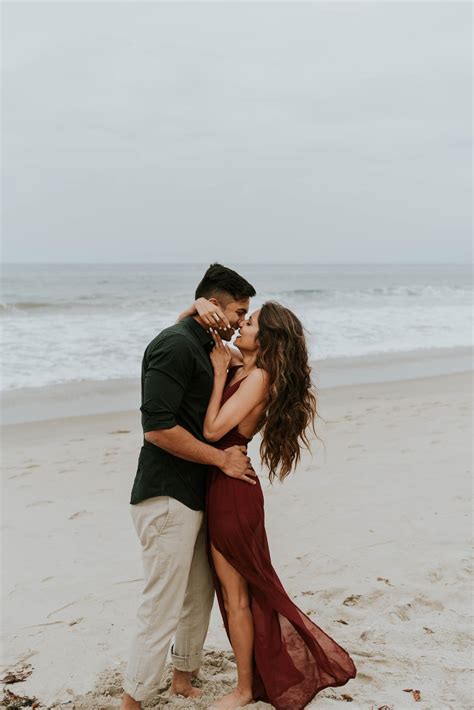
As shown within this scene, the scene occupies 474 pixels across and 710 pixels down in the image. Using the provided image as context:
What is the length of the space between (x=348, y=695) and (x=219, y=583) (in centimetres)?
83

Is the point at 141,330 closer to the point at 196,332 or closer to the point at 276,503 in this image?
the point at 276,503

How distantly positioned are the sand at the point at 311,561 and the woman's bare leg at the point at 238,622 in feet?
0.64

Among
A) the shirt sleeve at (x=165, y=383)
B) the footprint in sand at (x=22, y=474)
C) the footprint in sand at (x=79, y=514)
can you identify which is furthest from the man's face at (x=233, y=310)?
the footprint in sand at (x=22, y=474)

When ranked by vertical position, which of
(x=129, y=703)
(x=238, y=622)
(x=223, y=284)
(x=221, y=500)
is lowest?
(x=129, y=703)

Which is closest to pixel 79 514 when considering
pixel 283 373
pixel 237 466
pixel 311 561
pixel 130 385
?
pixel 311 561

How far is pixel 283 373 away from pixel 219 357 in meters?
0.32

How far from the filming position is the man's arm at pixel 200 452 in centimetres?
308

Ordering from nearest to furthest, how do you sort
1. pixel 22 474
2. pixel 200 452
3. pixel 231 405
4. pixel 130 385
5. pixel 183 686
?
pixel 200 452
pixel 231 405
pixel 183 686
pixel 22 474
pixel 130 385

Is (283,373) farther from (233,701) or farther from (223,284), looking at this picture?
(233,701)

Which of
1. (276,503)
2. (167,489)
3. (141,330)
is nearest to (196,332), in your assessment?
(167,489)

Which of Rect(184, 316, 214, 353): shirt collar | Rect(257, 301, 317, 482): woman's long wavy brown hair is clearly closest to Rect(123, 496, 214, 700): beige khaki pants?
Rect(257, 301, 317, 482): woman's long wavy brown hair

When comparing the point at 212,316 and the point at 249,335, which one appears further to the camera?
the point at 249,335

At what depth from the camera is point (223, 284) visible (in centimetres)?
342

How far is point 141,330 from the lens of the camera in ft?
62.4
